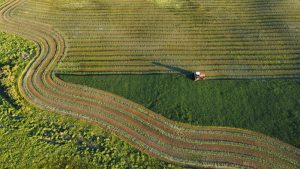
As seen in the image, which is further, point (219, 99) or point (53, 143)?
point (219, 99)

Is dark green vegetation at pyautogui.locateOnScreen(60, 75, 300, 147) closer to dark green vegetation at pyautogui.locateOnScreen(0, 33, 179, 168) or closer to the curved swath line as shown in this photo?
the curved swath line

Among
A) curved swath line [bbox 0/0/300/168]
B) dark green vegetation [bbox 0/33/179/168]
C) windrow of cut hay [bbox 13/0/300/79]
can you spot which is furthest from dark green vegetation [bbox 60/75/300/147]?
dark green vegetation [bbox 0/33/179/168]

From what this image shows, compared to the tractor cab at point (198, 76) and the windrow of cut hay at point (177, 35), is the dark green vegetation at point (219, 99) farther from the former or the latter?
the windrow of cut hay at point (177, 35)

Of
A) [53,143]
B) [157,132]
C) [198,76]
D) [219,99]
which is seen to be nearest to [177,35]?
[198,76]

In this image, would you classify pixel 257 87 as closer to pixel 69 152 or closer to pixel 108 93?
pixel 108 93

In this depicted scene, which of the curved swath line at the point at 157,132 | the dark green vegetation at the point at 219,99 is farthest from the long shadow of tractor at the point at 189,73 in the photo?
the curved swath line at the point at 157,132

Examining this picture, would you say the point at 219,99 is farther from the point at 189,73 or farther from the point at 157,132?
the point at 157,132
